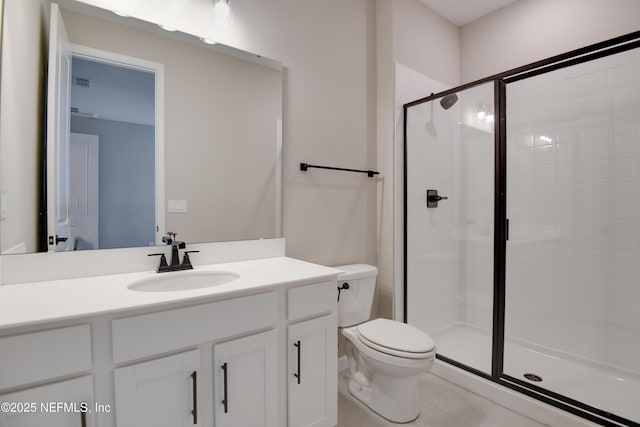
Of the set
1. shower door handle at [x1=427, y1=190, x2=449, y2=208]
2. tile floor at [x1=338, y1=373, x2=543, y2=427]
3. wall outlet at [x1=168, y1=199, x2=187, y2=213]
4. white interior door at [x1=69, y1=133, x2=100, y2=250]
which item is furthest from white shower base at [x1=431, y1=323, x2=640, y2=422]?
white interior door at [x1=69, y1=133, x2=100, y2=250]

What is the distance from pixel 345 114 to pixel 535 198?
155 cm

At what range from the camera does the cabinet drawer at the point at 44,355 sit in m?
0.82

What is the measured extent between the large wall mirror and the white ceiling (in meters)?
1.65

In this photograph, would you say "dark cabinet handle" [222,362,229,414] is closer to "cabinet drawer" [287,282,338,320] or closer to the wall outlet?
"cabinet drawer" [287,282,338,320]

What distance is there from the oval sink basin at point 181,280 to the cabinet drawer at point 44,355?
38 centimetres

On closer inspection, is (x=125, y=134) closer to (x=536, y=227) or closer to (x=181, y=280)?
(x=181, y=280)

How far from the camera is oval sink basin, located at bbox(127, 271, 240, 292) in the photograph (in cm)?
134

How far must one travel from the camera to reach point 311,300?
139cm

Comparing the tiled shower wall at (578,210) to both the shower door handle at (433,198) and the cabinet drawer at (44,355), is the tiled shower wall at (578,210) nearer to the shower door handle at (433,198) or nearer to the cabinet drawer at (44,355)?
the shower door handle at (433,198)

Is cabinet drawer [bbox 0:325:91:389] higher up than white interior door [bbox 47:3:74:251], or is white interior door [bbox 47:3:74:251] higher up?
white interior door [bbox 47:3:74:251]

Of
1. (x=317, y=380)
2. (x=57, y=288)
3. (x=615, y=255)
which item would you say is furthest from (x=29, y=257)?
(x=615, y=255)

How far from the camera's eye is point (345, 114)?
223 cm

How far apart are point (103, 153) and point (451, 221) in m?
2.41

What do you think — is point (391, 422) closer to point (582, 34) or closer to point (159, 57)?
point (159, 57)
